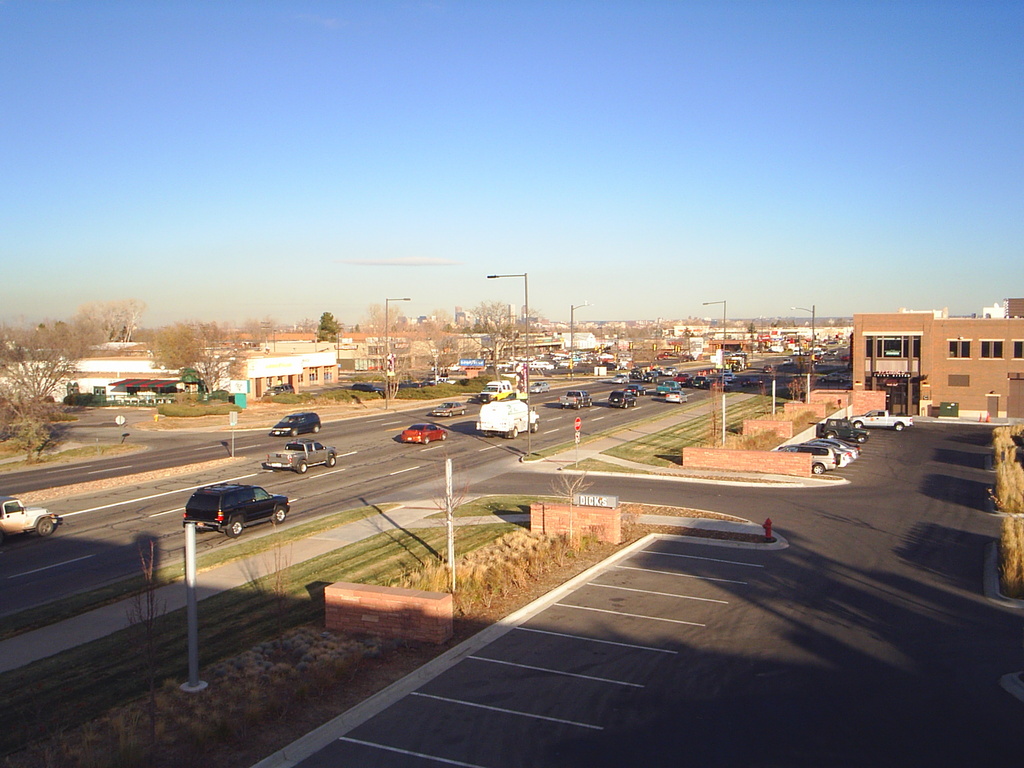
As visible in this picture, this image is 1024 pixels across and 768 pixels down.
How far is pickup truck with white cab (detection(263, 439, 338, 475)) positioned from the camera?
3612cm

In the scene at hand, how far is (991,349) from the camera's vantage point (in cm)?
6000

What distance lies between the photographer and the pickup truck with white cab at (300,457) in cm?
3612

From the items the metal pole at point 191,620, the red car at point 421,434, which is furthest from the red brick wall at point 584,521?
the red car at point 421,434

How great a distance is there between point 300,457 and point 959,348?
51.3 metres

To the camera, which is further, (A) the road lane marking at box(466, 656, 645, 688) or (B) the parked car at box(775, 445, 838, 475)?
(B) the parked car at box(775, 445, 838, 475)

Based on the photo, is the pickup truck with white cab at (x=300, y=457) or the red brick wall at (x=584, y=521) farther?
the pickup truck with white cab at (x=300, y=457)

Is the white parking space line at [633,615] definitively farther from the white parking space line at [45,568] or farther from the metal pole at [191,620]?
the white parking space line at [45,568]

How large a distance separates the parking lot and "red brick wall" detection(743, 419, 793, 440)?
26.5 meters

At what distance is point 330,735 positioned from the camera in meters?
10.1

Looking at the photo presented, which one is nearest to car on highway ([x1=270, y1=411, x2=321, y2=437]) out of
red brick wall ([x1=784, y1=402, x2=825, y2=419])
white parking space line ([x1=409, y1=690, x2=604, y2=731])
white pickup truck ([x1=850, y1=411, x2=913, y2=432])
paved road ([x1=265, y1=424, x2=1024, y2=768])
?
red brick wall ([x1=784, y1=402, x2=825, y2=419])

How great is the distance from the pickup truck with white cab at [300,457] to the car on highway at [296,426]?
11.2 m

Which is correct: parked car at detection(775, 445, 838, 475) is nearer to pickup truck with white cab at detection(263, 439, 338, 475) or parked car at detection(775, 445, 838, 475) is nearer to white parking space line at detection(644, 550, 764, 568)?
white parking space line at detection(644, 550, 764, 568)

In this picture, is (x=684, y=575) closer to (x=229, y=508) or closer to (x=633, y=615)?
(x=633, y=615)

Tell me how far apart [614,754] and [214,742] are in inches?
196
